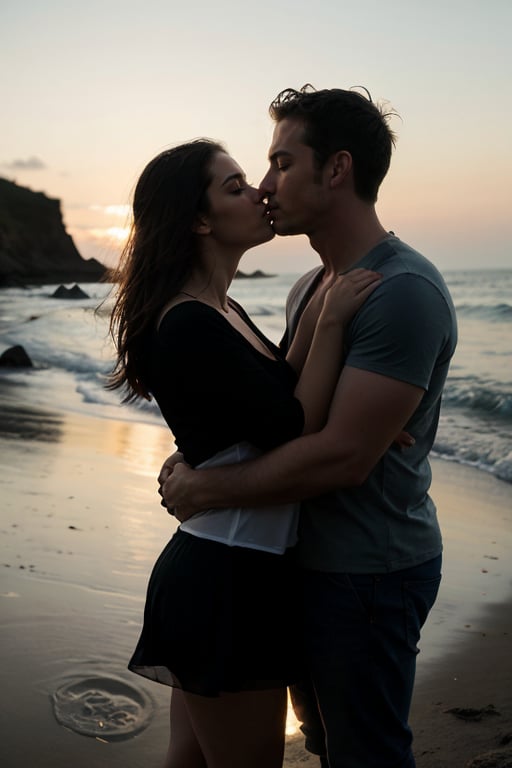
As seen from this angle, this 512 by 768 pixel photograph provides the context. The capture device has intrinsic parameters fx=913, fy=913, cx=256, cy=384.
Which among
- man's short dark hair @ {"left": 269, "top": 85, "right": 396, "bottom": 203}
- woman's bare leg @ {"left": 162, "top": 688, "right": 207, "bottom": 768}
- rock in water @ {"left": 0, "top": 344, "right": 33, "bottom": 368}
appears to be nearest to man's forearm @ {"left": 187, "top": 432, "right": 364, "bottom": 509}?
woman's bare leg @ {"left": 162, "top": 688, "right": 207, "bottom": 768}

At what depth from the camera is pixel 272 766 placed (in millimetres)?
2666

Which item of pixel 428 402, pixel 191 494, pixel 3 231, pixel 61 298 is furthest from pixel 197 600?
pixel 3 231

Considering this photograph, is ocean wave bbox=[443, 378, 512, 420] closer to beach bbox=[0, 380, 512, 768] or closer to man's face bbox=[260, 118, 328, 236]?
beach bbox=[0, 380, 512, 768]

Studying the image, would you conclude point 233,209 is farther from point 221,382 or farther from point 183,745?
point 183,745

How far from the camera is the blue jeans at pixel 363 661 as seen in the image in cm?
258

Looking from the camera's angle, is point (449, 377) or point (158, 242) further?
point (449, 377)

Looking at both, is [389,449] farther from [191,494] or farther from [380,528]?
[191,494]

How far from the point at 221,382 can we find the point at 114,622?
2.69 meters

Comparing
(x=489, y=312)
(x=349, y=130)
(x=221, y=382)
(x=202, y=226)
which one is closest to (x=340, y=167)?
(x=349, y=130)

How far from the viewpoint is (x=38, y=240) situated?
8731cm

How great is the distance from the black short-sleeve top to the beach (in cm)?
171

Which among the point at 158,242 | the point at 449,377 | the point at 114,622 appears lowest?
the point at 449,377

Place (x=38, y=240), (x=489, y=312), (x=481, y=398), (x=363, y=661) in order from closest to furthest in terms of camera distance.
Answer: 1. (x=363, y=661)
2. (x=481, y=398)
3. (x=489, y=312)
4. (x=38, y=240)

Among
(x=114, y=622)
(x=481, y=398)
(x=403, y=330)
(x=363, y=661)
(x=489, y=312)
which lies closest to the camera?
(x=403, y=330)
